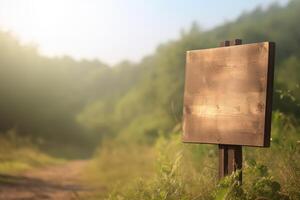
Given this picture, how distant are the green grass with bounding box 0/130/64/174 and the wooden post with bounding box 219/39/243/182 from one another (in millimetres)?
8219

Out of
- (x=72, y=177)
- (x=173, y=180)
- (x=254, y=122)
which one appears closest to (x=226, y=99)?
(x=254, y=122)

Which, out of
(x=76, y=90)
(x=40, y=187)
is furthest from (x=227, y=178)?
(x=76, y=90)

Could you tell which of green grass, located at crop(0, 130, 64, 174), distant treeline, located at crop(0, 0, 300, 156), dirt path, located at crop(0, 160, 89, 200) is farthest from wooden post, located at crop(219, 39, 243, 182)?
distant treeline, located at crop(0, 0, 300, 156)

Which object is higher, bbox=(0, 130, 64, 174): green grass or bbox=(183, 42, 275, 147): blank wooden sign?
bbox=(183, 42, 275, 147): blank wooden sign

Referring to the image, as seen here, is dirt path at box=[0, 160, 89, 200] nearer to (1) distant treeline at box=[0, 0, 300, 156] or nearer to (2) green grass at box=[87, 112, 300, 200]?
(2) green grass at box=[87, 112, 300, 200]

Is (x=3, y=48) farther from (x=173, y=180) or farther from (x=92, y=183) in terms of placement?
(x=173, y=180)

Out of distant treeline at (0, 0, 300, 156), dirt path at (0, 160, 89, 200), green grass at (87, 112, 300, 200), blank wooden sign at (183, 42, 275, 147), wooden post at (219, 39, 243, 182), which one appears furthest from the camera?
distant treeline at (0, 0, 300, 156)

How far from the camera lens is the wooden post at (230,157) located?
5.66 meters

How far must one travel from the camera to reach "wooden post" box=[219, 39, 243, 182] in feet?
18.6

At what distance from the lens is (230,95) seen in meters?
5.55

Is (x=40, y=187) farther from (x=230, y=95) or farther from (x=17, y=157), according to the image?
(x=230, y=95)

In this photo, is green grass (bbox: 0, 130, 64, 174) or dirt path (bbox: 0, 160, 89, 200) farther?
green grass (bbox: 0, 130, 64, 174)

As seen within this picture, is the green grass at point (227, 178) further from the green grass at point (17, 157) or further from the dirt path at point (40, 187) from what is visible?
the green grass at point (17, 157)

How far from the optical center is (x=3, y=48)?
23.4m
